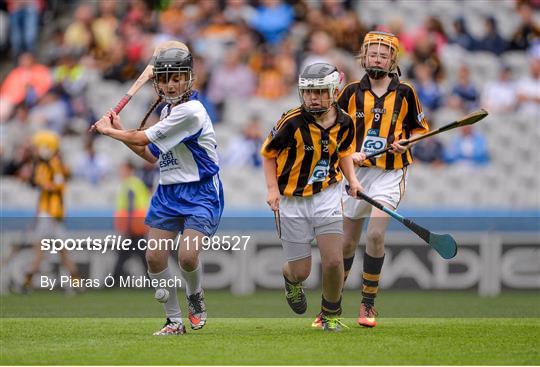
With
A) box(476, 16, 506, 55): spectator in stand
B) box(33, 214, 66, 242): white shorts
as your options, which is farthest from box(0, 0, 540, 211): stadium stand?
box(33, 214, 66, 242): white shorts

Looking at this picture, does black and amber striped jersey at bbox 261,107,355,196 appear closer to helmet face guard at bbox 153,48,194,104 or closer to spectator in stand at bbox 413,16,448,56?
helmet face guard at bbox 153,48,194,104

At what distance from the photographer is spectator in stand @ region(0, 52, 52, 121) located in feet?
57.4

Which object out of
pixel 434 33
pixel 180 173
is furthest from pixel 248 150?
pixel 180 173

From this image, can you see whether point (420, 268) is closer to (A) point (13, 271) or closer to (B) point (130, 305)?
(B) point (130, 305)

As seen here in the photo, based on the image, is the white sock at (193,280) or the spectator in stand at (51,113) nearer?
the white sock at (193,280)

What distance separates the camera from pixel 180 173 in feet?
28.5

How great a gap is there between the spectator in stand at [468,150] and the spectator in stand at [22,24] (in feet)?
23.2

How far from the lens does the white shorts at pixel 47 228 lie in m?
14.7

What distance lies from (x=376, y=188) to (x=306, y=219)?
944mm

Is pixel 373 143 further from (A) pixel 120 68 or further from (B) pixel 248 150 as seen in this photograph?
(A) pixel 120 68

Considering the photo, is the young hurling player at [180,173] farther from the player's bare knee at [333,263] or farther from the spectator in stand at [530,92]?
the spectator in stand at [530,92]

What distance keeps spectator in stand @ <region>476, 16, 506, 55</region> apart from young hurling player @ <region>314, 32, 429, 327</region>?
8.00 metres

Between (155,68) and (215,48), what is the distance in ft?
29.1

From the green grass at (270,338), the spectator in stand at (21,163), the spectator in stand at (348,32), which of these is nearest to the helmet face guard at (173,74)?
the green grass at (270,338)
